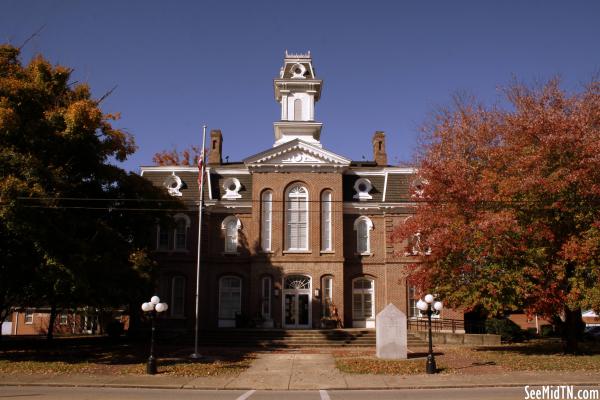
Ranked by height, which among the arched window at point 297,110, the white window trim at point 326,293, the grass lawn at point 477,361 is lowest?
the grass lawn at point 477,361

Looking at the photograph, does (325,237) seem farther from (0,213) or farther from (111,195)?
(0,213)

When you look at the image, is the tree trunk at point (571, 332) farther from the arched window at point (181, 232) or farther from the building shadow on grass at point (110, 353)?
the arched window at point (181, 232)

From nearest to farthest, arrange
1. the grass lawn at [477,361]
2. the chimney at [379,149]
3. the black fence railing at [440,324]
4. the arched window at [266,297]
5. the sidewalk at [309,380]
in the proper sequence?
the sidewalk at [309,380]
the grass lawn at [477,361]
the black fence railing at [440,324]
the arched window at [266,297]
the chimney at [379,149]

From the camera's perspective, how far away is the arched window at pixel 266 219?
32781mm

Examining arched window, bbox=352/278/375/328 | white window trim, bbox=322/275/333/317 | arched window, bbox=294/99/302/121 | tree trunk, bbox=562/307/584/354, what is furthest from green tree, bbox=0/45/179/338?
tree trunk, bbox=562/307/584/354

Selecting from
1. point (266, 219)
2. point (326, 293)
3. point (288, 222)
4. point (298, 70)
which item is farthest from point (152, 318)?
point (298, 70)

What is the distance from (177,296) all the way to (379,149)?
17.6 m

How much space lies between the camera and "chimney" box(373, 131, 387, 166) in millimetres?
40375

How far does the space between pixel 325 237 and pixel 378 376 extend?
15477 millimetres

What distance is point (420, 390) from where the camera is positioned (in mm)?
15336

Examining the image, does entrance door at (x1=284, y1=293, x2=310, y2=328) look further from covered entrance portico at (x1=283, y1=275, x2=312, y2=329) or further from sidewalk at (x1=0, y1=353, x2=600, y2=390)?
sidewalk at (x1=0, y1=353, x2=600, y2=390)

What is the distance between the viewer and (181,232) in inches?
1339

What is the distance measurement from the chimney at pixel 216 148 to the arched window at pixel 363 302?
13160 millimetres

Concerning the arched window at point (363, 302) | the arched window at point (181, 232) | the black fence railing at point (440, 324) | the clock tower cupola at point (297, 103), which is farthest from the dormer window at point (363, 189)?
the arched window at point (181, 232)
